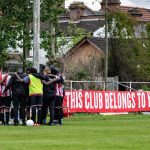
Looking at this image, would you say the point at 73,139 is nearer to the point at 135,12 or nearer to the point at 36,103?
the point at 36,103

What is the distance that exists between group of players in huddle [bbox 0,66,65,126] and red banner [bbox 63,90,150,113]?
7518 millimetres

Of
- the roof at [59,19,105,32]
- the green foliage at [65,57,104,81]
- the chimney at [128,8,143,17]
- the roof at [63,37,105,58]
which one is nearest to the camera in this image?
the green foliage at [65,57,104,81]

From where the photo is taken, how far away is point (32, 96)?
85.1ft

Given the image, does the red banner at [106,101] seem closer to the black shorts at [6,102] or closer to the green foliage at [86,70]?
the black shorts at [6,102]

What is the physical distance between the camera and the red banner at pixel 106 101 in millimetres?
35728

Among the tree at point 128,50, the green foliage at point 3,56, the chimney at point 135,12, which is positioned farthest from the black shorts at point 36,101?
the chimney at point 135,12

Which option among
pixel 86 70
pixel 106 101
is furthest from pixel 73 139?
pixel 86 70

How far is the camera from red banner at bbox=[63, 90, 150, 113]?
3573cm

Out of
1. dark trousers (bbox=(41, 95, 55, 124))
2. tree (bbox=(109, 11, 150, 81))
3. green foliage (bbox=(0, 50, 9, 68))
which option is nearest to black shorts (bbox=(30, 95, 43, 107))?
dark trousers (bbox=(41, 95, 55, 124))

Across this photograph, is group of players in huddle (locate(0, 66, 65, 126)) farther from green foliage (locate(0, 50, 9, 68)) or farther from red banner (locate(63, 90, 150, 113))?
green foliage (locate(0, 50, 9, 68))

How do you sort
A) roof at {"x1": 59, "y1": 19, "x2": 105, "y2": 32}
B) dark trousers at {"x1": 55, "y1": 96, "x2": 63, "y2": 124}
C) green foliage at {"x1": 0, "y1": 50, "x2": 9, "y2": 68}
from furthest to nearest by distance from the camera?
roof at {"x1": 59, "y1": 19, "x2": 105, "y2": 32} < green foliage at {"x1": 0, "y1": 50, "x2": 9, "y2": 68} < dark trousers at {"x1": 55, "y1": 96, "x2": 63, "y2": 124}

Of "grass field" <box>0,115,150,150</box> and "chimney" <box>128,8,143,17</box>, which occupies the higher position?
"chimney" <box>128,8,143,17</box>

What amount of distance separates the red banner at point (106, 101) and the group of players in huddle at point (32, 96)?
752cm

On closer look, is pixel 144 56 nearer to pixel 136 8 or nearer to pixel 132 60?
pixel 132 60
